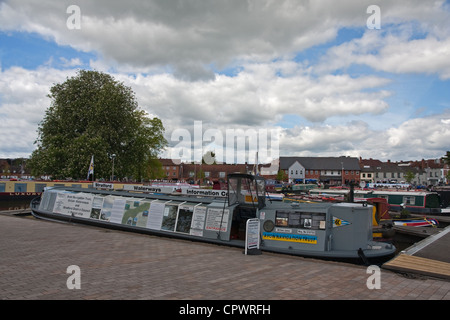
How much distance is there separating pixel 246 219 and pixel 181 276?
5.47 meters

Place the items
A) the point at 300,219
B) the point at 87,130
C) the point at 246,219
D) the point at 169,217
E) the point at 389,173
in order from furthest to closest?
the point at 389,173 < the point at 87,130 < the point at 169,217 < the point at 246,219 < the point at 300,219

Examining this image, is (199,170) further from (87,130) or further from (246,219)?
(246,219)

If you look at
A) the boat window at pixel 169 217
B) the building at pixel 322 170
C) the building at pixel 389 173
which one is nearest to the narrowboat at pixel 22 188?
the boat window at pixel 169 217

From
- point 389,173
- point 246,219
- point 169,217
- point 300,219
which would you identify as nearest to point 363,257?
point 300,219

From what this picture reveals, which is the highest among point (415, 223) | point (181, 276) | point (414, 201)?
point (414, 201)

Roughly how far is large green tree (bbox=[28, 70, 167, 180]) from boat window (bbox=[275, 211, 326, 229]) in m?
30.8

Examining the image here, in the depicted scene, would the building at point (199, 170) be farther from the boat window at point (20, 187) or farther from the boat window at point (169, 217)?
the boat window at point (169, 217)

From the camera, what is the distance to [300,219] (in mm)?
10961

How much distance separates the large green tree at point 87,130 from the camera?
1485 inches

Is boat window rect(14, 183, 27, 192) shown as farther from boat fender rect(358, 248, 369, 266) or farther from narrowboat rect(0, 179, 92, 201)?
boat fender rect(358, 248, 369, 266)

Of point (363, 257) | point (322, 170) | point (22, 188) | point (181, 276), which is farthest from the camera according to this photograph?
point (322, 170)

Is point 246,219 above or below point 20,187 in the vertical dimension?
below

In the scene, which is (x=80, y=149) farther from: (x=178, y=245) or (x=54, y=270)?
(x=54, y=270)
